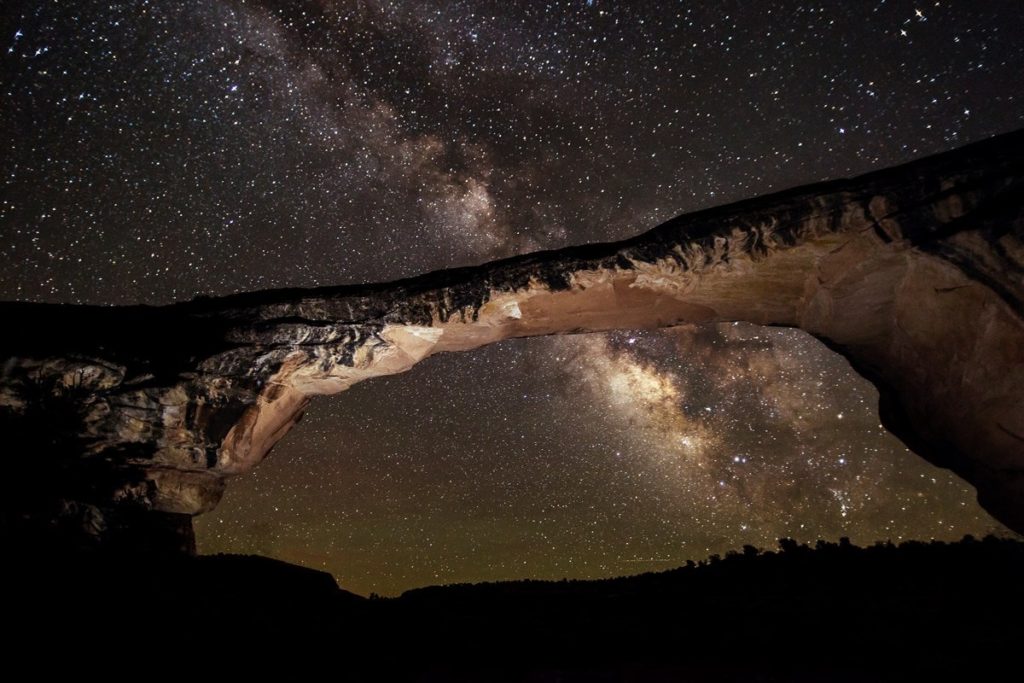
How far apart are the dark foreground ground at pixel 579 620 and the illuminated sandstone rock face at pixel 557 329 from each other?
71.5 inches

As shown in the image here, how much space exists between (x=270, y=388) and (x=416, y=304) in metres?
Answer: 2.56

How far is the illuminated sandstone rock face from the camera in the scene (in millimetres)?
6148

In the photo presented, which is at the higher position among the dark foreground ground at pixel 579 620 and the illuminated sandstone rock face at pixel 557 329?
the illuminated sandstone rock face at pixel 557 329

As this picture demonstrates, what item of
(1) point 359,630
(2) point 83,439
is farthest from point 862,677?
(2) point 83,439

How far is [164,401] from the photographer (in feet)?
23.4

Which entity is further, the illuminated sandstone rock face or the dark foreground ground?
the illuminated sandstone rock face

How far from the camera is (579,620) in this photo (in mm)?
4691

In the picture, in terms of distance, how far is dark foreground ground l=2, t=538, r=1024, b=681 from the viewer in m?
3.69

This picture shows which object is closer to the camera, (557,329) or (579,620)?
(579,620)

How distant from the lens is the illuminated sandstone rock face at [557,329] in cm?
615

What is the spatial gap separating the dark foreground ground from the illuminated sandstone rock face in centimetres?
182

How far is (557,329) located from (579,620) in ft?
16.3

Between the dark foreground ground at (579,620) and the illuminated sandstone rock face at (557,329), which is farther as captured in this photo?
the illuminated sandstone rock face at (557,329)

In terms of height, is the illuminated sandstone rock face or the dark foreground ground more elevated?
the illuminated sandstone rock face
